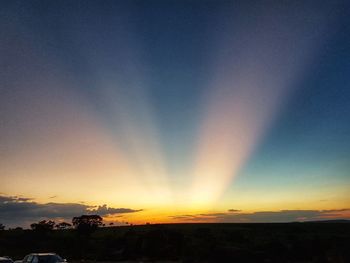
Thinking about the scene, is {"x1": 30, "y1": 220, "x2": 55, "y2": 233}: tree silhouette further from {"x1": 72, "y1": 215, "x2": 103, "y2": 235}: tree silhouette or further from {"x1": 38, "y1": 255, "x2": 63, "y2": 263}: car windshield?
{"x1": 38, "y1": 255, "x2": 63, "y2": 263}: car windshield

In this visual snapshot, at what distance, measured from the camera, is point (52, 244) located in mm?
77938

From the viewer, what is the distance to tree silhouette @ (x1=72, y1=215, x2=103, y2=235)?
97875 mm

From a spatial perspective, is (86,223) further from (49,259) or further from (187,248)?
(49,259)

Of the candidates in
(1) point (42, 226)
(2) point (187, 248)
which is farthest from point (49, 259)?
(1) point (42, 226)

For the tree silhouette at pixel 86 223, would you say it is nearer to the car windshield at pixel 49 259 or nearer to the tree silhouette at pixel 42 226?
the tree silhouette at pixel 42 226

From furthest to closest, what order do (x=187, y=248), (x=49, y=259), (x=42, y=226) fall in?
(x=42, y=226), (x=187, y=248), (x=49, y=259)

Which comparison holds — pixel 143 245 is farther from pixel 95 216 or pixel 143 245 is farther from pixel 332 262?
pixel 95 216

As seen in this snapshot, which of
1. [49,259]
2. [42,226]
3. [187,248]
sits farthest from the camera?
[42,226]

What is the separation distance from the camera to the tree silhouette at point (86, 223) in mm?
97875

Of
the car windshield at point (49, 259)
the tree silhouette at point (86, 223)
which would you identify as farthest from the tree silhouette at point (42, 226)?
the car windshield at point (49, 259)

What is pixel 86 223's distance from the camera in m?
103

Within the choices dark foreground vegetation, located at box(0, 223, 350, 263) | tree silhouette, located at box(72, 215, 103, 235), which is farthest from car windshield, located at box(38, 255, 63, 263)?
tree silhouette, located at box(72, 215, 103, 235)

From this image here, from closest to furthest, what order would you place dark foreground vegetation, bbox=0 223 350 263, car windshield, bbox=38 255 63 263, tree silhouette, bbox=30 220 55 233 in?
1. car windshield, bbox=38 255 63 263
2. dark foreground vegetation, bbox=0 223 350 263
3. tree silhouette, bbox=30 220 55 233

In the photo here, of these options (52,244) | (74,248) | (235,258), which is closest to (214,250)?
(235,258)
